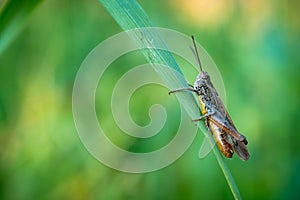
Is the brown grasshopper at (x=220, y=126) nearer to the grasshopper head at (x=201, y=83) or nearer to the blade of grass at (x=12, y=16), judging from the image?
the grasshopper head at (x=201, y=83)

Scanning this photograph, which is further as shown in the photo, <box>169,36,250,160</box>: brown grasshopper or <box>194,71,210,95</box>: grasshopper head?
<box>194,71,210,95</box>: grasshopper head

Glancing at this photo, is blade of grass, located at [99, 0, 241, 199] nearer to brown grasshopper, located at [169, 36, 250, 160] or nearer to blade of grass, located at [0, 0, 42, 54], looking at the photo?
blade of grass, located at [0, 0, 42, 54]

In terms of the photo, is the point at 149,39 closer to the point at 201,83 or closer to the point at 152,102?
the point at 201,83

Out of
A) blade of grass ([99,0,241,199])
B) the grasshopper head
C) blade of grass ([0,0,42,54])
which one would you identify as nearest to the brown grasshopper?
the grasshopper head

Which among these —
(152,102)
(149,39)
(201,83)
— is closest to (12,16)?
→ (149,39)

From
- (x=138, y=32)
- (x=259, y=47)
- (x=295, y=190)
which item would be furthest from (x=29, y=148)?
(x=259, y=47)

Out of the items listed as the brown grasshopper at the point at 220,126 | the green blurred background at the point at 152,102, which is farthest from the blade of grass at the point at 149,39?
the green blurred background at the point at 152,102
